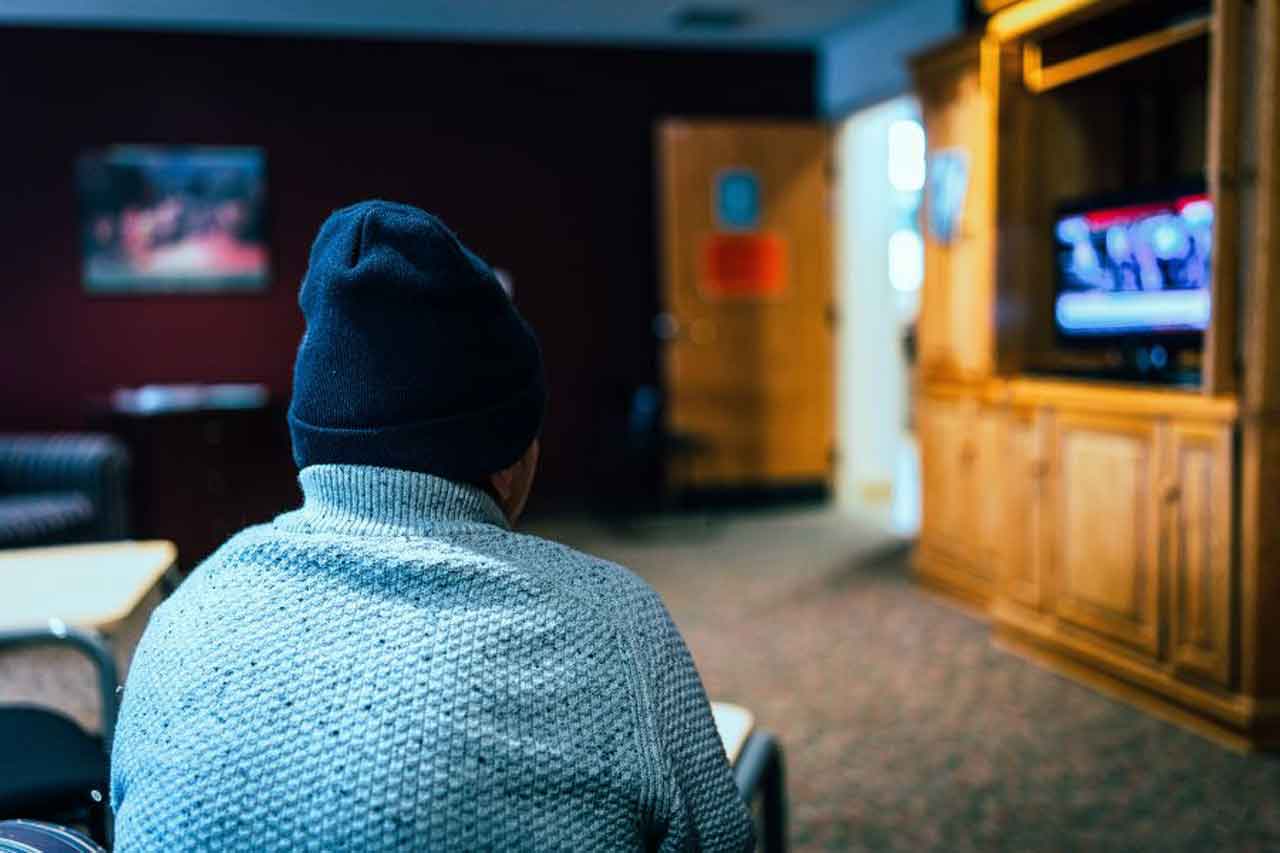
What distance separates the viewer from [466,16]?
5.95 meters

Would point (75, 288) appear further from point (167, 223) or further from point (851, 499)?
point (851, 499)

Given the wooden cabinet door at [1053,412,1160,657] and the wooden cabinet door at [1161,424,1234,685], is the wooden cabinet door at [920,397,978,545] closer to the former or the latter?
the wooden cabinet door at [1053,412,1160,657]

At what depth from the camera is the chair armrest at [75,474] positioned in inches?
185

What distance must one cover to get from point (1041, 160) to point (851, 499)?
3171 millimetres

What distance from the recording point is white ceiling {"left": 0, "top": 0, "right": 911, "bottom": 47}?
563 centimetres

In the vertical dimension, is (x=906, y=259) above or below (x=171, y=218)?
below

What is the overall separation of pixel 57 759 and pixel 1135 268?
314 centimetres

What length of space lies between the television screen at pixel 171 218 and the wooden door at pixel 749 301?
7.35 ft

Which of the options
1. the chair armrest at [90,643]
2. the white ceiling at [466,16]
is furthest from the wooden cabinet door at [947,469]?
the chair armrest at [90,643]

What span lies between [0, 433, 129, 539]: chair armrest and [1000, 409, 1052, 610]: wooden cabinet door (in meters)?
3.48

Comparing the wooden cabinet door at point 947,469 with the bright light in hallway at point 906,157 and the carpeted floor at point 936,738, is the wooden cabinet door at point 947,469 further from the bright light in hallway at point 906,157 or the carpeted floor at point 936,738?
the bright light in hallway at point 906,157

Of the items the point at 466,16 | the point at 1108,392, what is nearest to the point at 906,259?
the point at 466,16

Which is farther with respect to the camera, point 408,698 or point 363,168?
point 363,168

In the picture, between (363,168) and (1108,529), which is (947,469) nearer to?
(1108,529)
